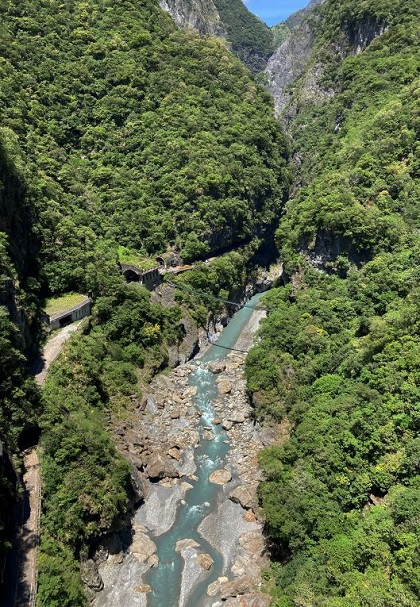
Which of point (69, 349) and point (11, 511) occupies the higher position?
point (69, 349)

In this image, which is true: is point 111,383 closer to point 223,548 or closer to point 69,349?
point 69,349

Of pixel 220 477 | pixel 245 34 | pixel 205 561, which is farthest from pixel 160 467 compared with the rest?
pixel 245 34

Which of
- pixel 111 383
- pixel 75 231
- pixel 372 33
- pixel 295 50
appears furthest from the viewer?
pixel 295 50

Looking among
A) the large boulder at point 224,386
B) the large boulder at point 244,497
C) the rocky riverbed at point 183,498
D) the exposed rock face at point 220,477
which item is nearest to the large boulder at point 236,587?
the rocky riverbed at point 183,498

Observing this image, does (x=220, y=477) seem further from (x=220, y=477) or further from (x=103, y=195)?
(x=103, y=195)

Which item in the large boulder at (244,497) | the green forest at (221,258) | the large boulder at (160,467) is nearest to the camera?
the green forest at (221,258)

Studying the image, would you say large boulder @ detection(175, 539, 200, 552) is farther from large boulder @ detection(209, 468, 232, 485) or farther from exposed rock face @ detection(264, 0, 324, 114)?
exposed rock face @ detection(264, 0, 324, 114)

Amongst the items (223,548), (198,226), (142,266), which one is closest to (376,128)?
(198,226)

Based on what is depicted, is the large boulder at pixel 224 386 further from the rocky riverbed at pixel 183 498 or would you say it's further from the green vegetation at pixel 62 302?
the green vegetation at pixel 62 302
